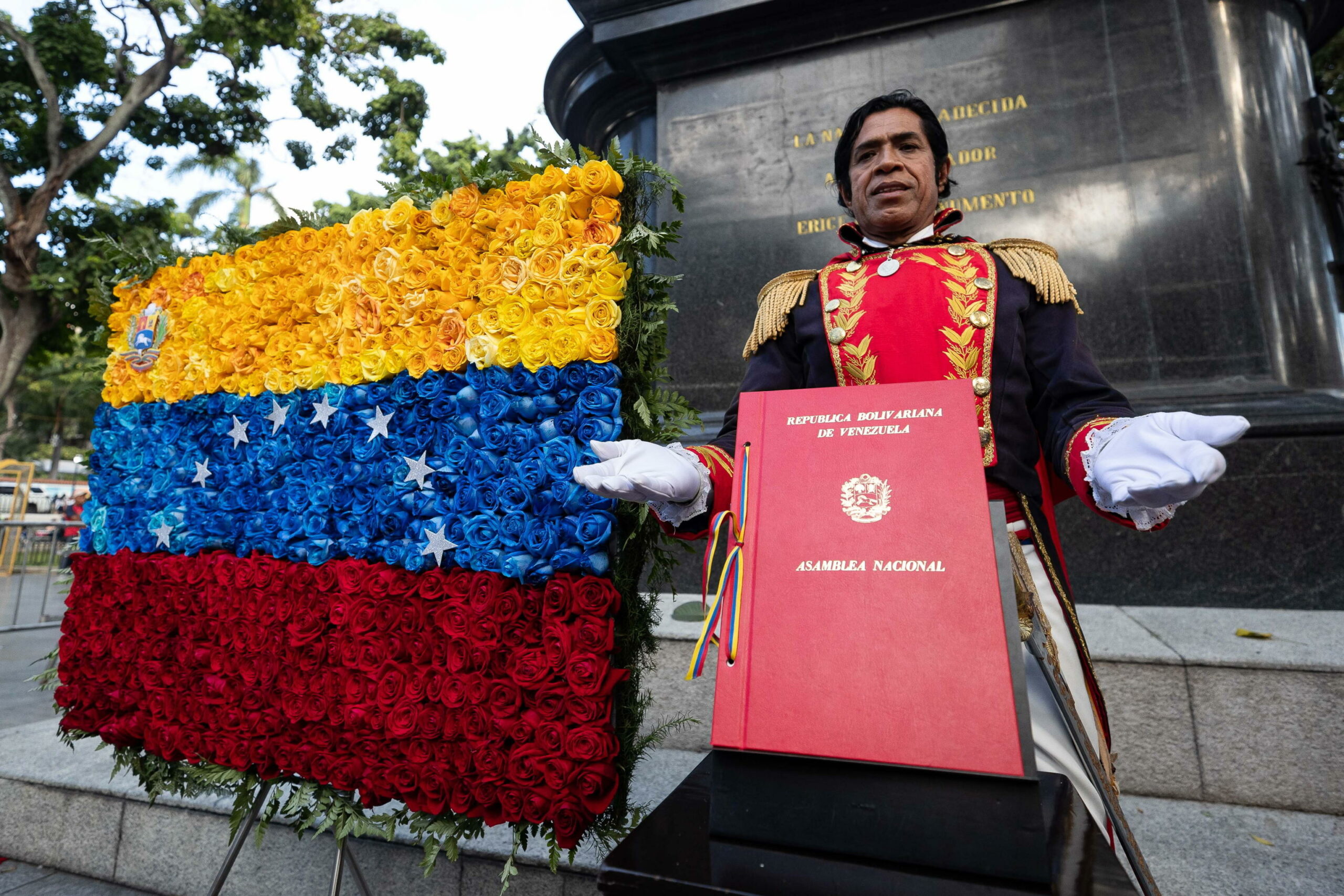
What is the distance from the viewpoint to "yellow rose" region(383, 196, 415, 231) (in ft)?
7.73

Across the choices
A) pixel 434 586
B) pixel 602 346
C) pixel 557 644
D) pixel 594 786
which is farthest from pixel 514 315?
pixel 594 786

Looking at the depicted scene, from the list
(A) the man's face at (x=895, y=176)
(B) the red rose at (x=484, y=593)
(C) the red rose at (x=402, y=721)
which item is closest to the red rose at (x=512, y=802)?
(C) the red rose at (x=402, y=721)

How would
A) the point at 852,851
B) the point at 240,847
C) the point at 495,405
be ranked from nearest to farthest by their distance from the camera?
the point at 852,851, the point at 495,405, the point at 240,847

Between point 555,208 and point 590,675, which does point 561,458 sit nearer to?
point 590,675

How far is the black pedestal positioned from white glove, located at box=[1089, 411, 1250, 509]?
594 mm

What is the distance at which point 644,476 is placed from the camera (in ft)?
4.83

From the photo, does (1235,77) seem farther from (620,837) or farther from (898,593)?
(620,837)

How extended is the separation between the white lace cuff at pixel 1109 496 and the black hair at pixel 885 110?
101 cm

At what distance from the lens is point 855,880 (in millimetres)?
955

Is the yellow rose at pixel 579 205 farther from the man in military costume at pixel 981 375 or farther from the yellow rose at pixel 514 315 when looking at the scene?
the man in military costume at pixel 981 375

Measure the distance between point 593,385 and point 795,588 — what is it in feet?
3.21

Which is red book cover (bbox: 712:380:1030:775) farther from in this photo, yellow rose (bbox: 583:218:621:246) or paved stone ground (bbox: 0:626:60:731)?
paved stone ground (bbox: 0:626:60:731)

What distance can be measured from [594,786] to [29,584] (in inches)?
663

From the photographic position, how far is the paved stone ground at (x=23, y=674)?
499cm
